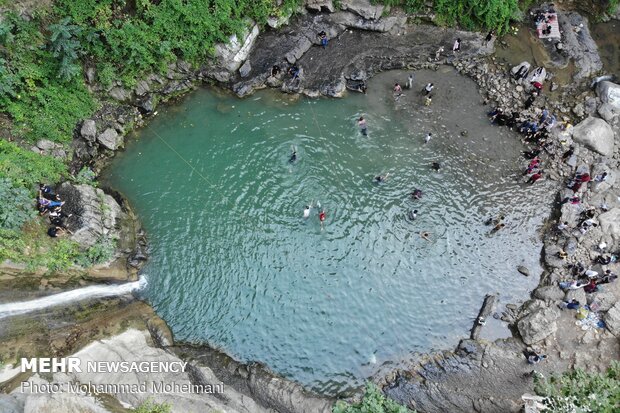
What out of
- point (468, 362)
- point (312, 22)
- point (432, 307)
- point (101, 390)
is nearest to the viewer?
point (101, 390)

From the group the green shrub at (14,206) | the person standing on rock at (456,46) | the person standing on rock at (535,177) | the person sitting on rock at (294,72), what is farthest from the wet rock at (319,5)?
the green shrub at (14,206)

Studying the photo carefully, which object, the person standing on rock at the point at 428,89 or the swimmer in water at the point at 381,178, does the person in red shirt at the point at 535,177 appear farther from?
the swimmer in water at the point at 381,178

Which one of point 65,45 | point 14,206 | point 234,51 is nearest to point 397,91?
point 234,51

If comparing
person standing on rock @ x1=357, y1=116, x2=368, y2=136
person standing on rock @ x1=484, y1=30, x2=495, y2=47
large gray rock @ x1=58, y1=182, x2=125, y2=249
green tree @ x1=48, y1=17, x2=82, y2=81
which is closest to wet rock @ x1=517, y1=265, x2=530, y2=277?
person standing on rock @ x1=357, y1=116, x2=368, y2=136

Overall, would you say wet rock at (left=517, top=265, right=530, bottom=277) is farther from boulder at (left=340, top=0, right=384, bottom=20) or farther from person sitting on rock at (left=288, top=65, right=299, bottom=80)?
boulder at (left=340, top=0, right=384, bottom=20)

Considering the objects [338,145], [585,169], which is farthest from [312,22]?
[585,169]

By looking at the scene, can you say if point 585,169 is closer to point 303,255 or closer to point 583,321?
point 583,321

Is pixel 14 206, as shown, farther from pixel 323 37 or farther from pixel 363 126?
pixel 323 37
